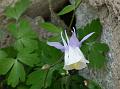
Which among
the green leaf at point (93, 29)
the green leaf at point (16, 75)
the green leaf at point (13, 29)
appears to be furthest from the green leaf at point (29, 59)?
the green leaf at point (93, 29)

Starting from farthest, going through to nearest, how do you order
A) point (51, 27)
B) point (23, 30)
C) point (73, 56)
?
point (23, 30) < point (51, 27) < point (73, 56)

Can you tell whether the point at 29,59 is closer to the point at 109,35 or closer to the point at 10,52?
the point at 10,52

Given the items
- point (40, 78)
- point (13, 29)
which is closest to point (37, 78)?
point (40, 78)

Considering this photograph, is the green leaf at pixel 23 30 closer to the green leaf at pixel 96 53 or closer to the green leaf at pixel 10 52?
the green leaf at pixel 10 52

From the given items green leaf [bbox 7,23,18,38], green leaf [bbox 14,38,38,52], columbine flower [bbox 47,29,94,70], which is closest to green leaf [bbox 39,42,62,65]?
green leaf [bbox 14,38,38,52]

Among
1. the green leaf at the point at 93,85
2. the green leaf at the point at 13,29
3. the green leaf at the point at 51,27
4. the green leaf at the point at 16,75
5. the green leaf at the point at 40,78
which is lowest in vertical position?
the green leaf at the point at 93,85

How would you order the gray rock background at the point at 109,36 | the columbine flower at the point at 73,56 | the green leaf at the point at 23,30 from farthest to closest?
1. the green leaf at the point at 23,30
2. the gray rock background at the point at 109,36
3. the columbine flower at the point at 73,56
